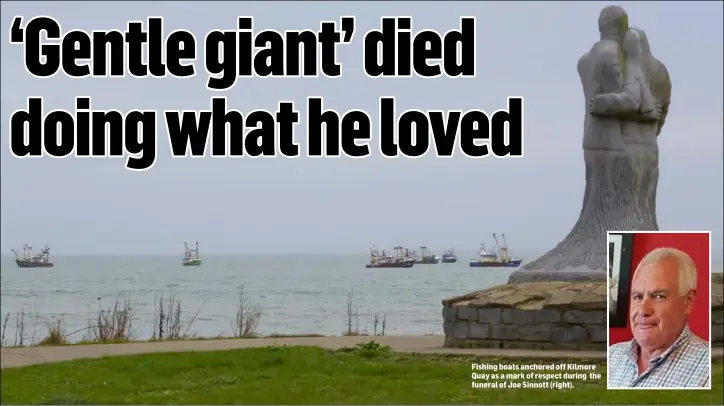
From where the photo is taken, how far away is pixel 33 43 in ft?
33.9

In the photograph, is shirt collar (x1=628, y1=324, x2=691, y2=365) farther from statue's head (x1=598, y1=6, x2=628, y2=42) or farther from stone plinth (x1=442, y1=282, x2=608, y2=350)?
statue's head (x1=598, y1=6, x2=628, y2=42)

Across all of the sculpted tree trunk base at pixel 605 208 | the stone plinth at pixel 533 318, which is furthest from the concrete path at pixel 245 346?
the sculpted tree trunk base at pixel 605 208

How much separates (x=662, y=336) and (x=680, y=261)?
0.79 m

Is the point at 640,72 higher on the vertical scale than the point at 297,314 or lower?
higher

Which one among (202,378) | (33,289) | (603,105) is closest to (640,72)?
(603,105)

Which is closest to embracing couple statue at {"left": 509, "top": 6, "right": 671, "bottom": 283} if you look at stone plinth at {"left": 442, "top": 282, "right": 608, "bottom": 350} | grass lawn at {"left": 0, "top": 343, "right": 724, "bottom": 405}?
stone plinth at {"left": 442, "top": 282, "right": 608, "bottom": 350}

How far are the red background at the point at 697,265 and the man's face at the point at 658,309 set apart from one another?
0.13 meters

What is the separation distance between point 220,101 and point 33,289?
999 cm

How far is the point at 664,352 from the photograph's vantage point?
30.1 feet

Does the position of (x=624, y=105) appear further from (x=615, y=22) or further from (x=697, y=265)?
(x=697, y=265)

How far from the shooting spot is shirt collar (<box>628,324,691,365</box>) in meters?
9.14

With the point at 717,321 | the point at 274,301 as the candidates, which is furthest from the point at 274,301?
the point at 717,321

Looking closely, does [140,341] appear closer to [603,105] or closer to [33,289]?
[33,289]

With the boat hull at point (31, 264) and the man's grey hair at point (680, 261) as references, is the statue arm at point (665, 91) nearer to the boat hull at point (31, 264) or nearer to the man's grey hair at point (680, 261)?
the man's grey hair at point (680, 261)
